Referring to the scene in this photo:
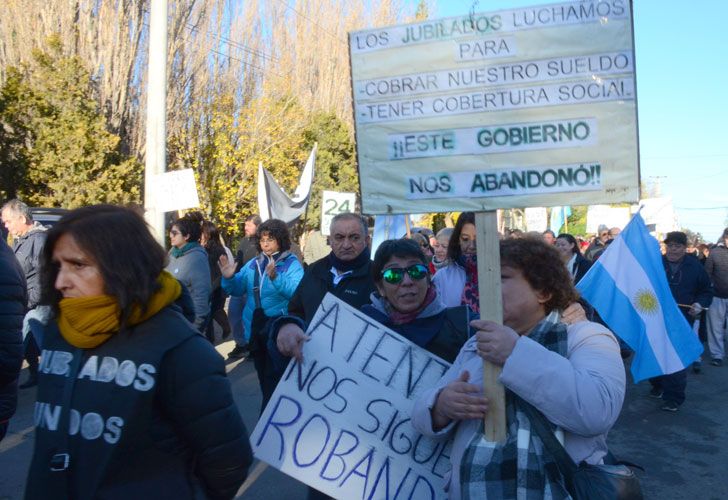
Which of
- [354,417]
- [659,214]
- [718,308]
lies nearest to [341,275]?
[354,417]

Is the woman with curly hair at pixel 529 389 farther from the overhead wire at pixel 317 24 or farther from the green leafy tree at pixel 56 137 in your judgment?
the overhead wire at pixel 317 24

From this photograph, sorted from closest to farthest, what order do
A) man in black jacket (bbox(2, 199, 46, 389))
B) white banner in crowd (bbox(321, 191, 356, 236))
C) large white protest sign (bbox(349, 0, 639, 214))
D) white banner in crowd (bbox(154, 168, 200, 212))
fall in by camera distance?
large white protest sign (bbox(349, 0, 639, 214))
man in black jacket (bbox(2, 199, 46, 389))
white banner in crowd (bbox(154, 168, 200, 212))
white banner in crowd (bbox(321, 191, 356, 236))

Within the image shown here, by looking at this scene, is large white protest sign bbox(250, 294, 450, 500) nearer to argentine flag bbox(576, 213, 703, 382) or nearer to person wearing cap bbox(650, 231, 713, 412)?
argentine flag bbox(576, 213, 703, 382)

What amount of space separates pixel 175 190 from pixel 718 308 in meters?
8.01

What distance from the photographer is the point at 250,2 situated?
22531 millimetres

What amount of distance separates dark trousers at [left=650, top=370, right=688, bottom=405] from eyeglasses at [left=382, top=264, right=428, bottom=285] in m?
5.31

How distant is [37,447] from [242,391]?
547 centimetres

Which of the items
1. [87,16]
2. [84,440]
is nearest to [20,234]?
[84,440]

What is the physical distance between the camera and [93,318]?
5.70ft

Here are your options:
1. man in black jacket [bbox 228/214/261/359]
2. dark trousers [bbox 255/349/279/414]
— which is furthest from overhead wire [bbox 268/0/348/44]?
dark trousers [bbox 255/349/279/414]

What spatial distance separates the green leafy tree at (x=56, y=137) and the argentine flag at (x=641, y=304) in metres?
10.1

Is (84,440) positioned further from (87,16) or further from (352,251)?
(87,16)

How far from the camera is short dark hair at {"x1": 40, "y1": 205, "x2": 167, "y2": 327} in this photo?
5.79 feet

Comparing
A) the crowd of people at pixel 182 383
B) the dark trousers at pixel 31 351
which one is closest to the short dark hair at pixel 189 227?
the dark trousers at pixel 31 351
